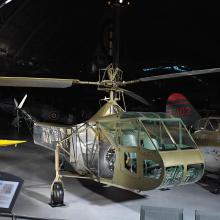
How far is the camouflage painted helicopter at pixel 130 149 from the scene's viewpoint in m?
5.44

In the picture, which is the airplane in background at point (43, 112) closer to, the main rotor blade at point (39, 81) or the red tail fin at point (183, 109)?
the red tail fin at point (183, 109)

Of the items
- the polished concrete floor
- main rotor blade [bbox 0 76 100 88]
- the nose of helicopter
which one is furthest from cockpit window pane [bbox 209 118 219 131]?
main rotor blade [bbox 0 76 100 88]

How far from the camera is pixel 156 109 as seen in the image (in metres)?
18.0

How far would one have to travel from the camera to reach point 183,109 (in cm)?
1115

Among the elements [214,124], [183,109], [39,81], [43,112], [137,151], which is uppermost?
[39,81]

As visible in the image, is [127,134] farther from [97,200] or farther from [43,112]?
[43,112]

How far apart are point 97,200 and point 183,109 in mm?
5502

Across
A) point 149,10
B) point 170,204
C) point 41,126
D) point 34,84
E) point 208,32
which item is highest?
point 149,10

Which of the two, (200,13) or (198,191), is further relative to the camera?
(200,13)

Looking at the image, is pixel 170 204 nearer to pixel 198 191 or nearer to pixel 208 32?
Answer: pixel 198 191

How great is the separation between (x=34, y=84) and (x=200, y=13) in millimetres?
12128

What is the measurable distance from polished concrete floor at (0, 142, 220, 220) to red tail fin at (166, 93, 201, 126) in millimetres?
3197

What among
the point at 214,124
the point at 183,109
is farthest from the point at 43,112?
the point at 214,124

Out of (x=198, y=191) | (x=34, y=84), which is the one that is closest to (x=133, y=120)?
(x=34, y=84)
